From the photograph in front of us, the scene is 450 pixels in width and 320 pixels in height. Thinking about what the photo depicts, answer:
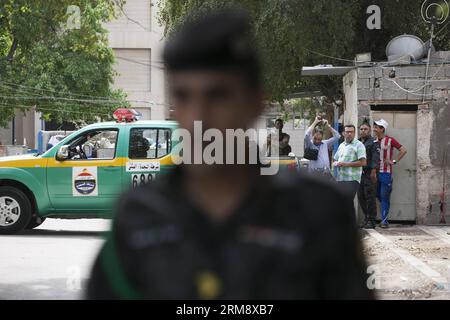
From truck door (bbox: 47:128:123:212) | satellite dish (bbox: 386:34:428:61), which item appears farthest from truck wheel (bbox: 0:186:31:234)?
satellite dish (bbox: 386:34:428:61)

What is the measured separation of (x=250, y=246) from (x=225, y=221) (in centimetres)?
8

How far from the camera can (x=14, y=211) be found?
500 inches

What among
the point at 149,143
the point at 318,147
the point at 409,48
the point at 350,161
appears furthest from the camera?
the point at 409,48

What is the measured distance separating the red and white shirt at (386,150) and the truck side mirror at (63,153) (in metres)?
5.18

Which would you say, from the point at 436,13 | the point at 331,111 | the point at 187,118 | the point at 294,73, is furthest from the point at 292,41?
the point at 187,118

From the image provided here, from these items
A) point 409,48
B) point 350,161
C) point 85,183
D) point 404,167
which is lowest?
point 85,183

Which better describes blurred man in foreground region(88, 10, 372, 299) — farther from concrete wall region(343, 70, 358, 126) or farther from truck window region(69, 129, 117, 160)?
concrete wall region(343, 70, 358, 126)

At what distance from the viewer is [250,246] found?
5.66 ft

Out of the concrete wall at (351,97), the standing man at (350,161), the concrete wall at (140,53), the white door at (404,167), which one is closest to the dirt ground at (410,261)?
the white door at (404,167)

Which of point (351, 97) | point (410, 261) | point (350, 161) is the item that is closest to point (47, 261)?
point (410, 261)

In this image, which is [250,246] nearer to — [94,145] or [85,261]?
[85,261]

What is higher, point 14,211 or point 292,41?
point 292,41

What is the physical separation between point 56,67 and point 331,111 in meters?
14.9

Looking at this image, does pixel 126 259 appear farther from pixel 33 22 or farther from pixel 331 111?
pixel 331 111
